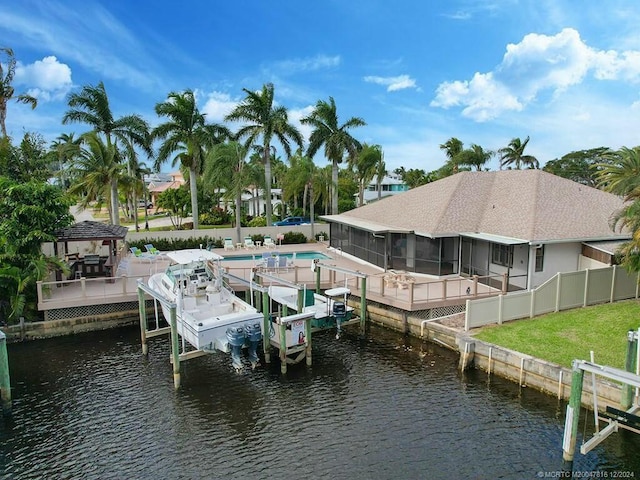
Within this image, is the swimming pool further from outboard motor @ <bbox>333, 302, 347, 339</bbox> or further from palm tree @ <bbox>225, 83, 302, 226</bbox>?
outboard motor @ <bbox>333, 302, 347, 339</bbox>

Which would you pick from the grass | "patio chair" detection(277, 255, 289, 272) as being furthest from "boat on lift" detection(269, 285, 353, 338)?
"patio chair" detection(277, 255, 289, 272)

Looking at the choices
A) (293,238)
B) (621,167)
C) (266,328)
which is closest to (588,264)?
(621,167)

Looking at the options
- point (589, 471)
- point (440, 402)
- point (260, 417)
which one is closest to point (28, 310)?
point (260, 417)

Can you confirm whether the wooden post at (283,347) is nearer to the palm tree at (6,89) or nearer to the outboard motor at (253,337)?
the outboard motor at (253,337)

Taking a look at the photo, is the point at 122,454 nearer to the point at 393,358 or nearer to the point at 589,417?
the point at 393,358

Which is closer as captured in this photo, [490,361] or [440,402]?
[440,402]

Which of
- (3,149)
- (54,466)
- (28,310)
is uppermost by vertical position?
A: (3,149)

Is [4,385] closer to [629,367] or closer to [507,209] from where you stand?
[629,367]
